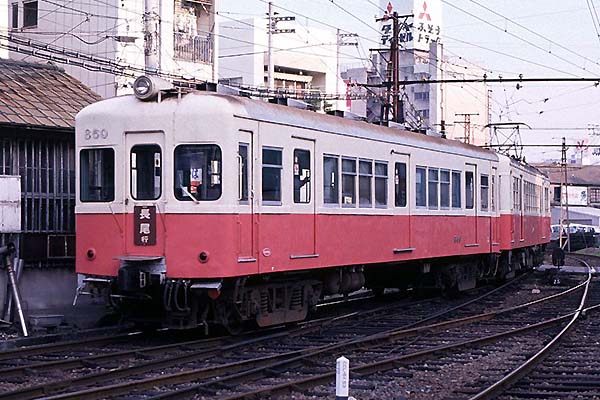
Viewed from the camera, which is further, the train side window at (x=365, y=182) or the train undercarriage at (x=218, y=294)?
the train side window at (x=365, y=182)

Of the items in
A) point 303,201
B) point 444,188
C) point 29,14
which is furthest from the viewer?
point 29,14

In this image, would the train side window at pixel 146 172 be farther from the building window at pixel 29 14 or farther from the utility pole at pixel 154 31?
the building window at pixel 29 14

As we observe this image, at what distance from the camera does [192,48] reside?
36188 mm

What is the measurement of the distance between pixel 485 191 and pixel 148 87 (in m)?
10.7

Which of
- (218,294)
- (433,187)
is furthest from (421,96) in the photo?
(218,294)

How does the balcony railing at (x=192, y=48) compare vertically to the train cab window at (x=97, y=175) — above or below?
above

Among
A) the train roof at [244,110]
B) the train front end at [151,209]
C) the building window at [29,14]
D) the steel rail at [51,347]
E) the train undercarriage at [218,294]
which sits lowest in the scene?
the steel rail at [51,347]

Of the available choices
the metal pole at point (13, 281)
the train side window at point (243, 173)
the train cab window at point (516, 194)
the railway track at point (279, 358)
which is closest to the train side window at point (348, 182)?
the railway track at point (279, 358)

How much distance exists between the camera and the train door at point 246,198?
40.1 ft

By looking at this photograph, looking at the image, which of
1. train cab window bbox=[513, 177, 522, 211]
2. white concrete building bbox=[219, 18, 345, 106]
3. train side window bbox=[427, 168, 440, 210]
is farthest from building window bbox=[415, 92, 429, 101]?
train side window bbox=[427, 168, 440, 210]

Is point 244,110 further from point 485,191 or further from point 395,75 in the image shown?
point 395,75

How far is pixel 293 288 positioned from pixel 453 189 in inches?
246

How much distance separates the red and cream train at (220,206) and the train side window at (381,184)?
46mm

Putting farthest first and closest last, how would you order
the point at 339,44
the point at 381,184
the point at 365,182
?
the point at 339,44 → the point at 381,184 → the point at 365,182
